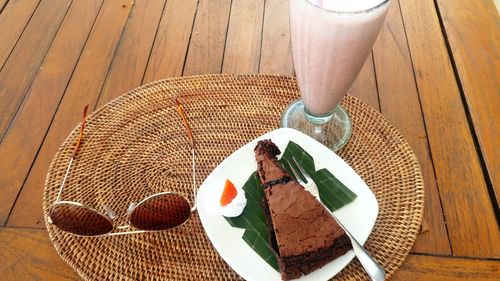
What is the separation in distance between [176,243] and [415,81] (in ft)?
2.10

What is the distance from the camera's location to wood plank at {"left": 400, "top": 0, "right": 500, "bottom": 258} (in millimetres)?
773

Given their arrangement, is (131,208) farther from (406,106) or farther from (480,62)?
(480,62)

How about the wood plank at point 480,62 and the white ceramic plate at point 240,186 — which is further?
the wood plank at point 480,62

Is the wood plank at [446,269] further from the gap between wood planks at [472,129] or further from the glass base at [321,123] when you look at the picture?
the glass base at [321,123]

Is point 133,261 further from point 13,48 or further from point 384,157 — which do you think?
point 13,48

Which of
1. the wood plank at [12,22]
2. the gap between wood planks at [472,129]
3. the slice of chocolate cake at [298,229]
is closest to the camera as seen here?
the slice of chocolate cake at [298,229]

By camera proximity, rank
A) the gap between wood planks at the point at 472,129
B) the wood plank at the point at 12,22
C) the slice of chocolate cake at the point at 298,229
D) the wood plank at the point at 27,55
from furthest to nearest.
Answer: the wood plank at the point at 12,22 < the wood plank at the point at 27,55 < the gap between wood planks at the point at 472,129 < the slice of chocolate cake at the point at 298,229

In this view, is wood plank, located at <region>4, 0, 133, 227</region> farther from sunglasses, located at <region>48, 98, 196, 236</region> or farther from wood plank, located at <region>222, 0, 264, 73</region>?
wood plank, located at <region>222, 0, 264, 73</region>

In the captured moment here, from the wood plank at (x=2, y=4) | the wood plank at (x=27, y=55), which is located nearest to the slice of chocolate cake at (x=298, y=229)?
the wood plank at (x=27, y=55)

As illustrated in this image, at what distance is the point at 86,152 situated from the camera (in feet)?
2.82

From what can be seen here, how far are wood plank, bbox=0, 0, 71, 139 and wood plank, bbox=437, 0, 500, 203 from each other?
3.22 ft

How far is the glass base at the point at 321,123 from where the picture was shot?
35.3 inches

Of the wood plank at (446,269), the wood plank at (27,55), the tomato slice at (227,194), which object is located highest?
the wood plank at (27,55)

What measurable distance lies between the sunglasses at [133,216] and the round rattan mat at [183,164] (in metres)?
0.02
